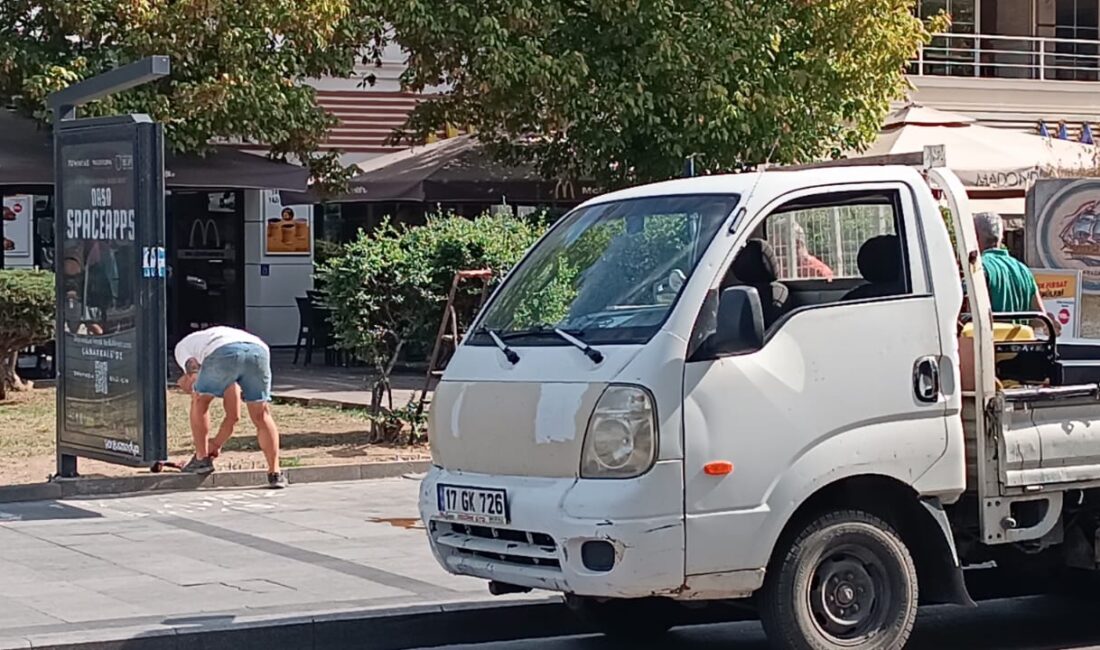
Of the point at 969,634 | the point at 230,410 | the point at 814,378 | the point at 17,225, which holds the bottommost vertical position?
the point at 969,634

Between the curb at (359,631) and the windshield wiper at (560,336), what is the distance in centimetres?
167

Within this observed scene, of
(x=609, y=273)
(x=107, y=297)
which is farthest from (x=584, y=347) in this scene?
(x=107, y=297)

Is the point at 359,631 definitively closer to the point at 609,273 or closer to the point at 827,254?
the point at 609,273

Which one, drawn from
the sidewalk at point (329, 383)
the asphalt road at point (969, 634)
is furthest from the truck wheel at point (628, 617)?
the sidewalk at point (329, 383)

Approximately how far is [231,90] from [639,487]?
1256cm

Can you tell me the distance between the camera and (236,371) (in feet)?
41.3

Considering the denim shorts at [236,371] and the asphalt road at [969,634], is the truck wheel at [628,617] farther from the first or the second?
the denim shorts at [236,371]

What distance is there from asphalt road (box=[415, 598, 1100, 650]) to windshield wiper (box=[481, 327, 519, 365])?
1.68m

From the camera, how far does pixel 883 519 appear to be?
7457 mm

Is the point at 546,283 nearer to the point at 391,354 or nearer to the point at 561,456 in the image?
the point at 561,456

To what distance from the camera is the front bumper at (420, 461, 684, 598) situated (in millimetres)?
6785

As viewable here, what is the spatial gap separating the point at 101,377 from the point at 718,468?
689cm

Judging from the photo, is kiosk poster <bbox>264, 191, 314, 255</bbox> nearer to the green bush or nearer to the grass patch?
the grass patch

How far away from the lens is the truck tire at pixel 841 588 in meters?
7.09
